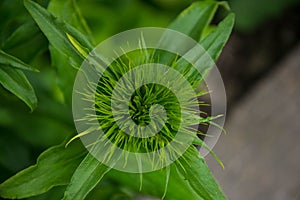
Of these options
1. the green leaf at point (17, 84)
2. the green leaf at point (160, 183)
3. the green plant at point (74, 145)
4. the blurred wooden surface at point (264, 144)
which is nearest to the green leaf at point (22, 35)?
the green plant at point (74, 145)

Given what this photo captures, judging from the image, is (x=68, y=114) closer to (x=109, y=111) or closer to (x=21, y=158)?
(x=21, y=158)

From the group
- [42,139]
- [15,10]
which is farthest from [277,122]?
[15,10]

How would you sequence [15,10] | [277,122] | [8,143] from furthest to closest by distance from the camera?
1. [277,122]
2. [8,143]
3. [15,10]

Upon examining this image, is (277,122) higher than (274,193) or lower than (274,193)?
higher

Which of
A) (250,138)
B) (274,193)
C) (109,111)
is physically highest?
(109,111)

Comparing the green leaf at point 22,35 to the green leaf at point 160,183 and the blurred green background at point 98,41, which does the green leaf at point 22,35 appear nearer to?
the blurred green background at point 98,41

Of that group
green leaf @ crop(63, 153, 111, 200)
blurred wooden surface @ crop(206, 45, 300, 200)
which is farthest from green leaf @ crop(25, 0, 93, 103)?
blurred wooden surface @ crop(206, 45, 300, 200)

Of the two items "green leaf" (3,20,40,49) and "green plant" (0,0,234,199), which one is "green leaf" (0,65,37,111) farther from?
"green leaf" (3,20,40,49)
